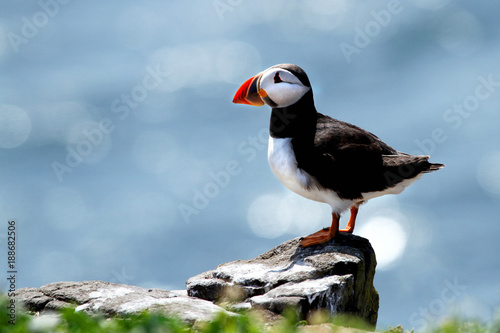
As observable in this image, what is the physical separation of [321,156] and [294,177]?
38 centimetres

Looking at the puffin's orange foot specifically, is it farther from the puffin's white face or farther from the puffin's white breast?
the puffin's white face

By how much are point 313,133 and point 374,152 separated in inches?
27.0

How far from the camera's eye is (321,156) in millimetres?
7375

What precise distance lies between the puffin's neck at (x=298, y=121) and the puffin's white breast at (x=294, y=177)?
0.09 meters

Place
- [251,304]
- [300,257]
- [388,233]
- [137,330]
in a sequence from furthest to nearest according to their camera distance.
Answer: [388,233] → [300,257] → [251,304] → [137,330]

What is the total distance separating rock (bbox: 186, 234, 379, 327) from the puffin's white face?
5.31 feet

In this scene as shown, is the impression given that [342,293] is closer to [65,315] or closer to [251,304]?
[251,304]

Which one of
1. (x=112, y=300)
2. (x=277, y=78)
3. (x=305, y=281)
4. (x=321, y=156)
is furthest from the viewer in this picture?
(x=277, y=78)

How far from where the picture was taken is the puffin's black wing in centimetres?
737

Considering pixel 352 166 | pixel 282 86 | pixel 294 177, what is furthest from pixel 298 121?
pixel 352 166

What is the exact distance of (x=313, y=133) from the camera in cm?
758

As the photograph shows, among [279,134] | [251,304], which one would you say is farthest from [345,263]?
[279,134]

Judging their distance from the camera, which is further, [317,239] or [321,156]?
[317,239]

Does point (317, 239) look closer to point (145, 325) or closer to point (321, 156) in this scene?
point (321, 156)
